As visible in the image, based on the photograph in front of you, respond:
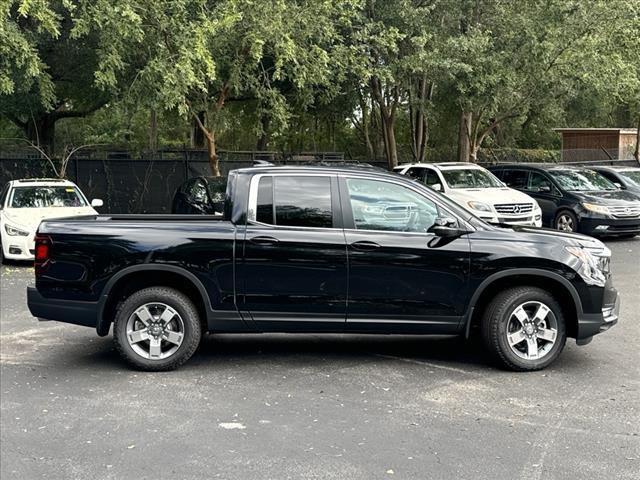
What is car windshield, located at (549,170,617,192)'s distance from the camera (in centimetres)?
1576

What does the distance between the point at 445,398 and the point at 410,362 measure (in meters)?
0.98

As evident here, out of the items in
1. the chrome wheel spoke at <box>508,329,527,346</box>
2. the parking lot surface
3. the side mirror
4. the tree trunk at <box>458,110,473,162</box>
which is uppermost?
the tree trunk at <box>458,110,473,162</box>

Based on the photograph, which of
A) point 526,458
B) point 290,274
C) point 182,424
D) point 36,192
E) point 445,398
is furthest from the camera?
point 36,192

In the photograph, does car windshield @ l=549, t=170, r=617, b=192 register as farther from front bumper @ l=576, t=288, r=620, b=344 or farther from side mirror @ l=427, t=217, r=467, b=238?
side mirror @ l=427, t=217, r=467, b=238

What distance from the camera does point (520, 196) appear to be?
14406 millimetres

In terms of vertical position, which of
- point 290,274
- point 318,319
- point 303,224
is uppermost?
point 303,224

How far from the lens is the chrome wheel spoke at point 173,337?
5820 millimetres

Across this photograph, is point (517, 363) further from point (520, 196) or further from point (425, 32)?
point (425, 32)

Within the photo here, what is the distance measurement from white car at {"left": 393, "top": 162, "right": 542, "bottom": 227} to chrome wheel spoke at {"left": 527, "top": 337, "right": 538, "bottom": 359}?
7079 millimetres

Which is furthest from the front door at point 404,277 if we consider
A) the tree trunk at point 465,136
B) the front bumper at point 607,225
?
the tree trunk at point 465,136

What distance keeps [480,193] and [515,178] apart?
300cm

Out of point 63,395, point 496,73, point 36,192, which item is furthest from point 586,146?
point 63,395

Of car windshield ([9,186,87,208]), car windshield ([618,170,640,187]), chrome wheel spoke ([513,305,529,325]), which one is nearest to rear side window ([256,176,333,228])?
chrome wheel spoke ([513,305,529,325])

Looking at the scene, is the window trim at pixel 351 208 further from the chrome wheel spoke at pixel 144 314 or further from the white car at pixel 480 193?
the white car at pixel 480 193
